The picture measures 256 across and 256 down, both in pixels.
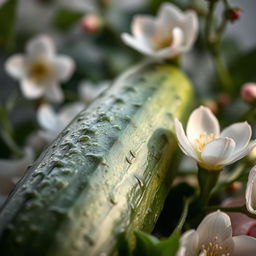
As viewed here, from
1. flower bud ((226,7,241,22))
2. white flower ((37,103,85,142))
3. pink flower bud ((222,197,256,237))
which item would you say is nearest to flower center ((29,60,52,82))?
white flower ((37,103,85,142))

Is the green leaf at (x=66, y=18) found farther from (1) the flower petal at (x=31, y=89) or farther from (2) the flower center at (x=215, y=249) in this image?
(2) the flower center at (x=215, y=249)

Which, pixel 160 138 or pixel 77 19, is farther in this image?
pixel 77 19

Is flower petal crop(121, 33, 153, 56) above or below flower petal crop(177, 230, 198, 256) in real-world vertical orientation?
above

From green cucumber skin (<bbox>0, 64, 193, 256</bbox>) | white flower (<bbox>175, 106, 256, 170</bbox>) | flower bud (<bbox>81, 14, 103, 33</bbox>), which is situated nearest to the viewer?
green cucumber skin (<bbox>0, 64, 193, 256</bbox>)

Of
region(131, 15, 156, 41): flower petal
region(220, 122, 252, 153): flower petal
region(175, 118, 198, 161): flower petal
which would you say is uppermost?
region(131, 15, 156, 41): flower petal

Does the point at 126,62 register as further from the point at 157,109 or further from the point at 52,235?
the point at 52,235

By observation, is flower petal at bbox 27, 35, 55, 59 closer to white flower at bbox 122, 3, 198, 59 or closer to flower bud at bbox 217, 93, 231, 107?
white flower at bbox 122, 3, 198, 59

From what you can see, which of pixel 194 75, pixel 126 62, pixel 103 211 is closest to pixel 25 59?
pixel 126 62

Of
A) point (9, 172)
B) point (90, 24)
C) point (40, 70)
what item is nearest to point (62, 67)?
point (40, 70)
